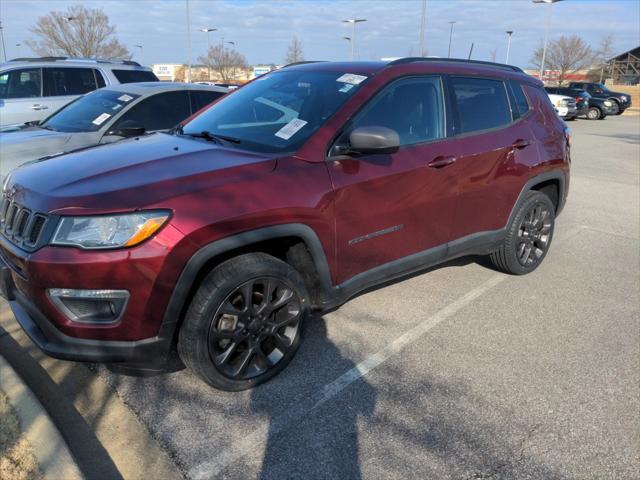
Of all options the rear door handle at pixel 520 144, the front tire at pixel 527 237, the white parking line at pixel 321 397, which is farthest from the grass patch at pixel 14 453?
the rear door handle at pixel 520 144

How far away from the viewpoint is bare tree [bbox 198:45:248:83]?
57688mm

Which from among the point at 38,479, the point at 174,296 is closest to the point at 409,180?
the point at 174,296

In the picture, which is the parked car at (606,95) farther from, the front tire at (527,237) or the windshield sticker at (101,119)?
the windshield sticker at (101,119)

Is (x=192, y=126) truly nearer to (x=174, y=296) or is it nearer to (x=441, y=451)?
(x=174, y=296)

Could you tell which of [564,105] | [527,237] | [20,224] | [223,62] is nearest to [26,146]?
[20,224]

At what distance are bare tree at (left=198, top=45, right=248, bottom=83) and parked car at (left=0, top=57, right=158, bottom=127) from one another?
1965 inches

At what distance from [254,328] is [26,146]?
387cm

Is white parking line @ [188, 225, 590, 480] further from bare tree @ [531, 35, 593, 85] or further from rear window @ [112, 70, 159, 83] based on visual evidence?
bare tree @ [531, 35, 593, 85]

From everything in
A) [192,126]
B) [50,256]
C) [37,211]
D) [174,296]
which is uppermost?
[192,126]

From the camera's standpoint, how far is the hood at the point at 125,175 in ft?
8.21

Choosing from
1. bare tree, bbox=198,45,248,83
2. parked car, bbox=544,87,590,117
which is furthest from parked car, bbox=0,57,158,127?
bare tree, bbox=198,45,248,83

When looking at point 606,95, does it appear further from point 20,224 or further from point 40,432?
point 40,432

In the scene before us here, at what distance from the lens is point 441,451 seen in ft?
8.42

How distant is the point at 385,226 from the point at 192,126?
5.47ft
